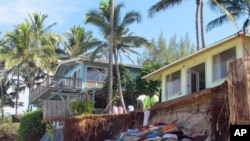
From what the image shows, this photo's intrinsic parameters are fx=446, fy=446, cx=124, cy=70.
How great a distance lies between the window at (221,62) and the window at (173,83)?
3310 mm

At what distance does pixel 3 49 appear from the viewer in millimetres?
41500

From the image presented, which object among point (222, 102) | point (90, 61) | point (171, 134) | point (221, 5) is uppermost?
point (221, 5)

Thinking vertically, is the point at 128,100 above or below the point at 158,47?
below

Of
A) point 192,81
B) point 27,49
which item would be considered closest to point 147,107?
point 192,81

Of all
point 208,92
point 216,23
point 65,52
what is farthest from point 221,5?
point 65,52

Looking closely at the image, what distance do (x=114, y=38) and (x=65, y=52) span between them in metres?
14.8

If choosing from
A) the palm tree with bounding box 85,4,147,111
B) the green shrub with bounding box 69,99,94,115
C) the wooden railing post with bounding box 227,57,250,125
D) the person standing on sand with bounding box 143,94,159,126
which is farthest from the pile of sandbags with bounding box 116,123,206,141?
the palm tree with bounding box 85,4,147,111

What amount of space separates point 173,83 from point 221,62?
14.8 feet

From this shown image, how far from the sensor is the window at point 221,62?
58.4 feet

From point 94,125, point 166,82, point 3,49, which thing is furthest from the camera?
point 3,49

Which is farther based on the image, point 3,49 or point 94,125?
point 3,49

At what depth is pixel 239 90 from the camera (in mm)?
8602

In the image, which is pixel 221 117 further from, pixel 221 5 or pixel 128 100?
pixel 128 100

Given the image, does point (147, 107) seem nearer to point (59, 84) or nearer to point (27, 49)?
point (59, 84)
